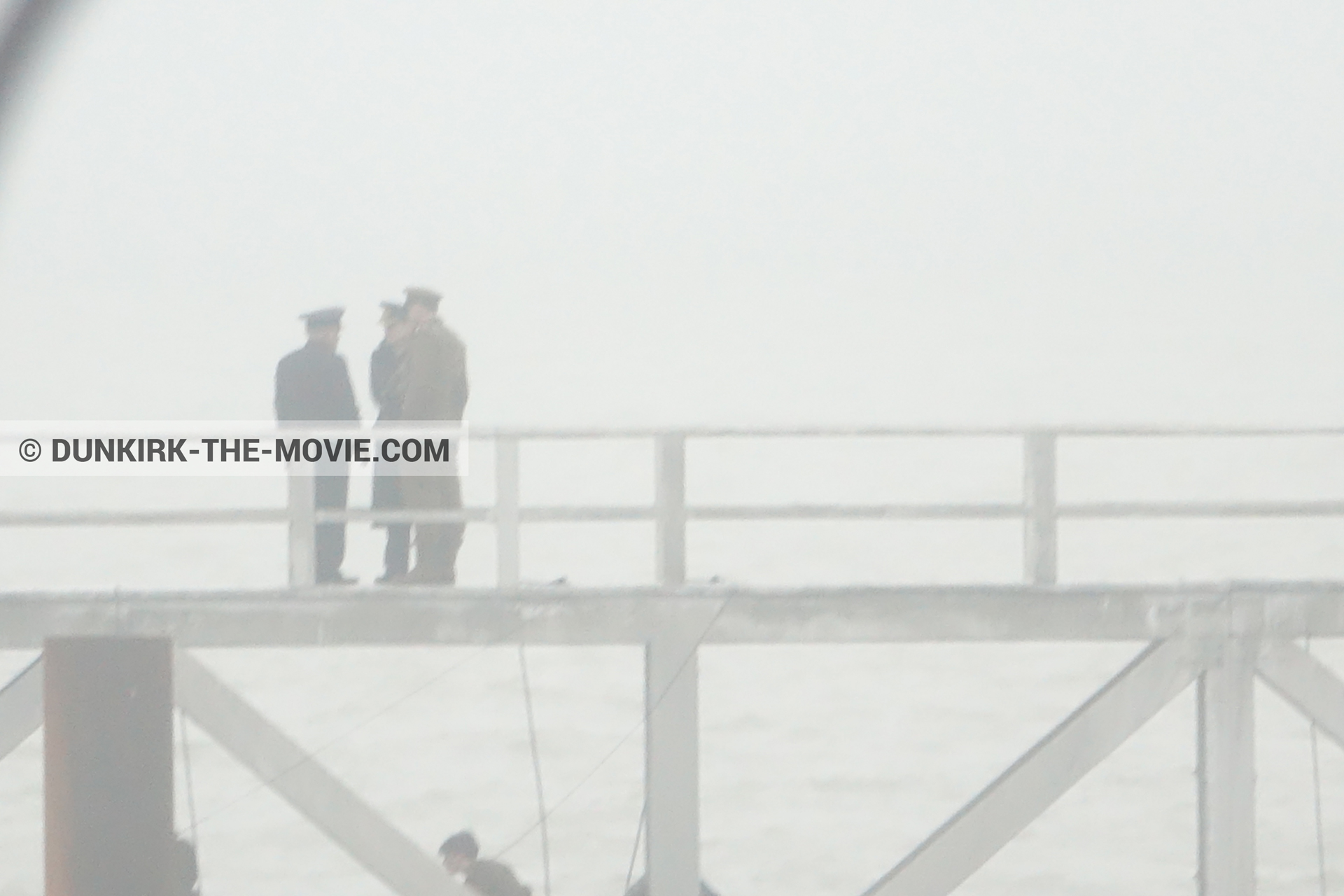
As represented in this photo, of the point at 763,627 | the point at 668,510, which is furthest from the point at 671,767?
the point at 668,510

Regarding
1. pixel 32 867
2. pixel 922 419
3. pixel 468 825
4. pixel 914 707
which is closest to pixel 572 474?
pixel 922 419

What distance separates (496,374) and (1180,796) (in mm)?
50705

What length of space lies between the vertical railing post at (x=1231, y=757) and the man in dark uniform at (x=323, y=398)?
4.15 m

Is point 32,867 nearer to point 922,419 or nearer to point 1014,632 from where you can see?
point 1014,632

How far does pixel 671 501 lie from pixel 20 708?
3147 millimetres

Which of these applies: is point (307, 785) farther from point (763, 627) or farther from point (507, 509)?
point (763, 627)

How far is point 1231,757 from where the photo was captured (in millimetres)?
9656

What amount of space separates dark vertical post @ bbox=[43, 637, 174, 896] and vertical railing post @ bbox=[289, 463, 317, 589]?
1.65 metres

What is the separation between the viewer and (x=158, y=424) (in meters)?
11.4

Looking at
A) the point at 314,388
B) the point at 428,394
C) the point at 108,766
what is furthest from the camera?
the point at 314,388

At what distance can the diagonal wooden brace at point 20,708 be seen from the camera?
9531mm

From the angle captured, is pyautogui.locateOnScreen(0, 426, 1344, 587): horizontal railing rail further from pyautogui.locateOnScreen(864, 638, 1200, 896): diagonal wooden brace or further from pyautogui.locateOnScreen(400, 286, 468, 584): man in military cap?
pyautogui.locateOnScreen(864, 638, 1200, 896): diagonal wooden brace

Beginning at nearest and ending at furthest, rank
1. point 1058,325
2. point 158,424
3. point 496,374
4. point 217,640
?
1. point 217,640
2. point 158,424
3. point 496,374
4. point 1058,325

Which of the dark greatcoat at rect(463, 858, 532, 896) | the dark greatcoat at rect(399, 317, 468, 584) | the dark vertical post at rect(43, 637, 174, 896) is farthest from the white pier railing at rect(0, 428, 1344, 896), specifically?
the dark vertical post at rect(43, 637, 174, 896)
